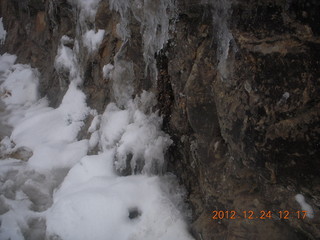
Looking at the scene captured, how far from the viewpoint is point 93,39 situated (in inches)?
187

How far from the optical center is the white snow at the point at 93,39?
4648 millimetres

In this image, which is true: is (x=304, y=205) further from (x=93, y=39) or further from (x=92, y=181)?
(x=93, y=39)

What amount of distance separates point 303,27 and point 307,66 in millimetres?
257

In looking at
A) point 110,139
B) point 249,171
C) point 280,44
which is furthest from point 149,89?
point 280,44

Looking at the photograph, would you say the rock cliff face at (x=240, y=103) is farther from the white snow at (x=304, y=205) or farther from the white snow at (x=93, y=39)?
the white snow at (x=93, y=39)

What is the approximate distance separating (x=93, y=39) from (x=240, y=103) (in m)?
3.14

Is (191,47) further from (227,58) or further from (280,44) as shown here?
(280,44)

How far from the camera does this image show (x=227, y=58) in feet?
8.01

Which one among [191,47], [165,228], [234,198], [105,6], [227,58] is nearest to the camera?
[227,58]

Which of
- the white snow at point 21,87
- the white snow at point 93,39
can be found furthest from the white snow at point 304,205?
the white snow at point 21,87
